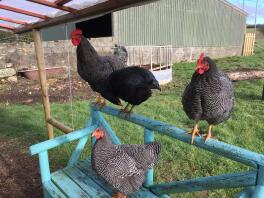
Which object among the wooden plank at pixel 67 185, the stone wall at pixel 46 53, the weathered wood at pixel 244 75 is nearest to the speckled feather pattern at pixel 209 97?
the wooden plank at pixel 67 185

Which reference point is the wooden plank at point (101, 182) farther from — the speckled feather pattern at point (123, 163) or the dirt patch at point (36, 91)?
the dirt patch at point (36, 91)

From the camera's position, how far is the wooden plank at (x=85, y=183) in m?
2.64

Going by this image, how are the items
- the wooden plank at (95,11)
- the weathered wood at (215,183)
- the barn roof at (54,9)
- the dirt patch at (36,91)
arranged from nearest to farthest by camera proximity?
the weathered wood at (215,183) → the wooden plank at (95,11) → the barn roof at (54,9) → the dirt patch at (36,91)

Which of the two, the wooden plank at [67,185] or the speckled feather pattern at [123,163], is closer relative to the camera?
the speckled feather pattern at [123,163]

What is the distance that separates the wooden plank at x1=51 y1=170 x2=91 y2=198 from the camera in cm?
262

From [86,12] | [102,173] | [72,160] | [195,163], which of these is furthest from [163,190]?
[86,12]

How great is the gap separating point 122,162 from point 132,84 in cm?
75

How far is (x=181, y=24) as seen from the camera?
17797mm

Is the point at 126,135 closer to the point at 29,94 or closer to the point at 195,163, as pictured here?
the point at 195,163

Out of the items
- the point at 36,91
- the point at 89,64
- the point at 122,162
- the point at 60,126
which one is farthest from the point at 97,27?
the point at 122,162

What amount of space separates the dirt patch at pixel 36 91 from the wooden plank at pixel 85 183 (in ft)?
17.2

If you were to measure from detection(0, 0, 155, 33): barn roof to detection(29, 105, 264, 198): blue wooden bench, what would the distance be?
3.37 ft

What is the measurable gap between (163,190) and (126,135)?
2373mm

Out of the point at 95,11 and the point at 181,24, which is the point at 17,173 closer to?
the point at 95,11
